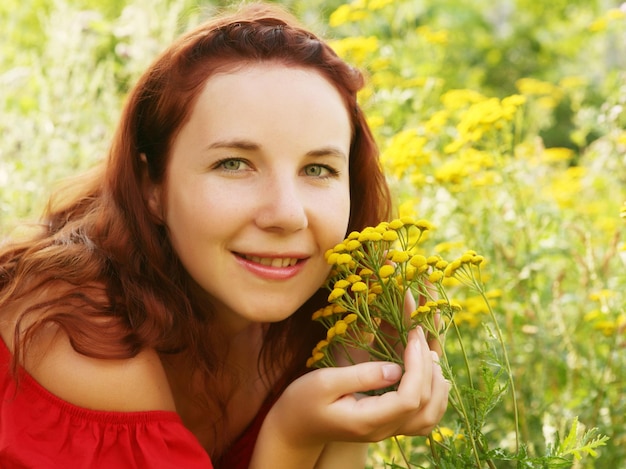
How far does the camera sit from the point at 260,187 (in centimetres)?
162

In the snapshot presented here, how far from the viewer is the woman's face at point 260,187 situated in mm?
1604

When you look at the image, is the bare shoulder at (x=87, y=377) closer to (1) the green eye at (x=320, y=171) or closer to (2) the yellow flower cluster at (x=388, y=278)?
(2) the yellow flower cluster at (x=388, y=278)

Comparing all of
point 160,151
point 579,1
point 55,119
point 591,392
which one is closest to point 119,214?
point 160,151

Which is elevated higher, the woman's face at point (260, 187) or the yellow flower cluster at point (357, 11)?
the yellow flower cluster at point (357, 11)

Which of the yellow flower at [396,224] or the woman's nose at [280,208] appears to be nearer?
the yellow flower at [396,224]

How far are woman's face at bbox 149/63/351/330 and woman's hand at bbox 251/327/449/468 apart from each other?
198 millimetres

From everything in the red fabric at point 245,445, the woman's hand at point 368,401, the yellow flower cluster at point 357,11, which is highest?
the yellow flower cluster at point 357,11

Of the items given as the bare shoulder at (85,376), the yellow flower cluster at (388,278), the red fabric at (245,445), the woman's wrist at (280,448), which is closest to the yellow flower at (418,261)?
the yellow flower cluster at (388,278)

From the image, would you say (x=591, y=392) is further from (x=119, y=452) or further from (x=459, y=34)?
(x=459, y=34)

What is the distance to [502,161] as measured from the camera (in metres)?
2.31

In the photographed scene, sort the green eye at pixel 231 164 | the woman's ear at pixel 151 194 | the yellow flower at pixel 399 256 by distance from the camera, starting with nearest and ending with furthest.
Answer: the yellow flower at pixel 399 256, the green eye at pixel 231 164, the woman's ear at pixel 151 194

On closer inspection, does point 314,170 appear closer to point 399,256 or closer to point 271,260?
point 271,260

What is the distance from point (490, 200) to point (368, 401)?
1180 millimetres

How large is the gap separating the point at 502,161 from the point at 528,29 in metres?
6.89
